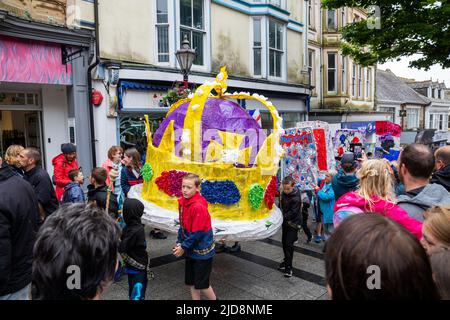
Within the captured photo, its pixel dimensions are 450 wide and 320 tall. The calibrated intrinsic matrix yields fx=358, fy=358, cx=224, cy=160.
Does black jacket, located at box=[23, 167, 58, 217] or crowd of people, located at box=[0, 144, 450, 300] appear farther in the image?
black jacket, located at box=[23, 167, 58, 217]

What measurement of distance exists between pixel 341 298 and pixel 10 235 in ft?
8.26

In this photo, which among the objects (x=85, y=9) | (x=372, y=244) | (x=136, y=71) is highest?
(x=85, y=9)

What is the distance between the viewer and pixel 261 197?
493cm

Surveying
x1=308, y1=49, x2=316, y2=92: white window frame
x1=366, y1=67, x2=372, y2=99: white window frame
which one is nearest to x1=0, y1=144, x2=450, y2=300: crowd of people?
x1=308, y1=49, x2=316, y2=92: white window frame

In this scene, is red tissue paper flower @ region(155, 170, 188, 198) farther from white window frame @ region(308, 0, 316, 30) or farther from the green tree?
white window frame @ region(308, 0, 316, 30)

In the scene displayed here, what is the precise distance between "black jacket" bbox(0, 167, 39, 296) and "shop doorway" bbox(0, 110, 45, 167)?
242 inches

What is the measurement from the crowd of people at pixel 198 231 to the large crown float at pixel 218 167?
0.54 metres

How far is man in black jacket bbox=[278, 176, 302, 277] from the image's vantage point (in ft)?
17.4

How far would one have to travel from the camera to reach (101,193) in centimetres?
480

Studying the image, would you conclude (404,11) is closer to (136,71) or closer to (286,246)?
(136,71)

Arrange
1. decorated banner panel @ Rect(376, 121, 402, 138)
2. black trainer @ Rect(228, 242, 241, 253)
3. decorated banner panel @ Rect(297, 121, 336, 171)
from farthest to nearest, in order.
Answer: decorated banner panel @ Rect(376, 121, 402, 138) → decorated banner panel @ Rect(297, 121, 336, 171) → black trainer @ Rect(228, 242, 241, 253)

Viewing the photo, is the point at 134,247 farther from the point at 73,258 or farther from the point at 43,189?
the point at 73,258

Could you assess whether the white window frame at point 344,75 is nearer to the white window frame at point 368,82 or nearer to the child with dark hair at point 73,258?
the white window frame at point 368,82

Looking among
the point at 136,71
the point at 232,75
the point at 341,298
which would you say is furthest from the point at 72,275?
the point at 232,75
